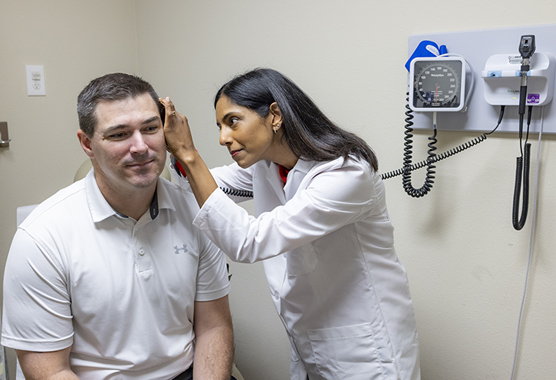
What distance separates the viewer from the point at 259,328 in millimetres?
2207

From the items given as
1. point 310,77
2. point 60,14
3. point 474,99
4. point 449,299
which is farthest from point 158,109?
point 60,14

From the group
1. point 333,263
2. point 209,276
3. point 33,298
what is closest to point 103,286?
point 33,298

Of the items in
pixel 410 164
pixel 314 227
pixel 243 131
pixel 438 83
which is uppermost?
pixel 438 83

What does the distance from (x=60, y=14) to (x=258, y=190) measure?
1284mm

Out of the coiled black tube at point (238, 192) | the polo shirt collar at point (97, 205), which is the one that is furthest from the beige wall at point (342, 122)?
the polo shirt collar at point (97, 205)

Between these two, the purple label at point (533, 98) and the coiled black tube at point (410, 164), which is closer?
the purple label at point (533, 98)

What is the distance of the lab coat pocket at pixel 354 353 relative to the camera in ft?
4.33

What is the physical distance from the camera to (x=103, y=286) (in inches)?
47.2

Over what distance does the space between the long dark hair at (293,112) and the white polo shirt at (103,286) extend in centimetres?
33

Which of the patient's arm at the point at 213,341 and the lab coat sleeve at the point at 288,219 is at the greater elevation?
the lab coat sleeve at the point at 288,219

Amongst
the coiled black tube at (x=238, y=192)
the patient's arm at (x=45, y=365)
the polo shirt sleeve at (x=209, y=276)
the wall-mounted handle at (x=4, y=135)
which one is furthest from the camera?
the wall-mounted handle at (x=4, y=135)

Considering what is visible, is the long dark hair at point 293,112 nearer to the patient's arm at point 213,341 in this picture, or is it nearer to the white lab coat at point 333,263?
the white lab coat at point 333,263

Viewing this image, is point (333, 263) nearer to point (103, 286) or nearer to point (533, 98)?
point (103, 286)

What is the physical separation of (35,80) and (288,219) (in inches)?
56.4
